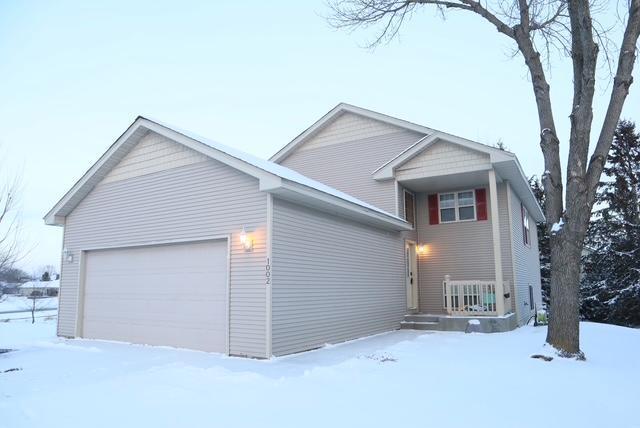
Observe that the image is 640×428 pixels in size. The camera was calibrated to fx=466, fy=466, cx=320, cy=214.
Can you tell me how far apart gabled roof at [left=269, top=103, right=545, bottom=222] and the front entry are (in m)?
2.34

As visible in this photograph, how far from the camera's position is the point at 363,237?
11.1m

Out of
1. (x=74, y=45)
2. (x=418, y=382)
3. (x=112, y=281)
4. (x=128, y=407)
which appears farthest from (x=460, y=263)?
(x=74, y=45)

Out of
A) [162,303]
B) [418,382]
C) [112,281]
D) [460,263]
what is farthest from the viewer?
[460,263]

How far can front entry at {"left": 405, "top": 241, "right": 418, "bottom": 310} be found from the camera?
528 inches

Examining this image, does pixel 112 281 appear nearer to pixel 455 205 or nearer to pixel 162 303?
pixel 162 303

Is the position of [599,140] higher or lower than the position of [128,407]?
higher

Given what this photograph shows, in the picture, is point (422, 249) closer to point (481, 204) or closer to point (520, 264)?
point (481, 204)

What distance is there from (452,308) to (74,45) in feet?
45.1

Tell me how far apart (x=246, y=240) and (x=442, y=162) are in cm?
631

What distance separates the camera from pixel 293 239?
8.52 m

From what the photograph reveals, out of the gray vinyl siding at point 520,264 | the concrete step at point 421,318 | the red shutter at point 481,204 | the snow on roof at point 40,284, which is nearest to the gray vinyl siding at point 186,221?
the concrete step at point 421,318

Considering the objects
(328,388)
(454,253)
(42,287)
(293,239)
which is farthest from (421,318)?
(42,287)

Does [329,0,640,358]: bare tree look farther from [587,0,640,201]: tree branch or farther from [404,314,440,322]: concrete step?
[404,314,440,322]: concrete step

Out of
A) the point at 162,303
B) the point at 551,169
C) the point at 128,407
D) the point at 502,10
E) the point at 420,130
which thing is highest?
the point at 502,10
